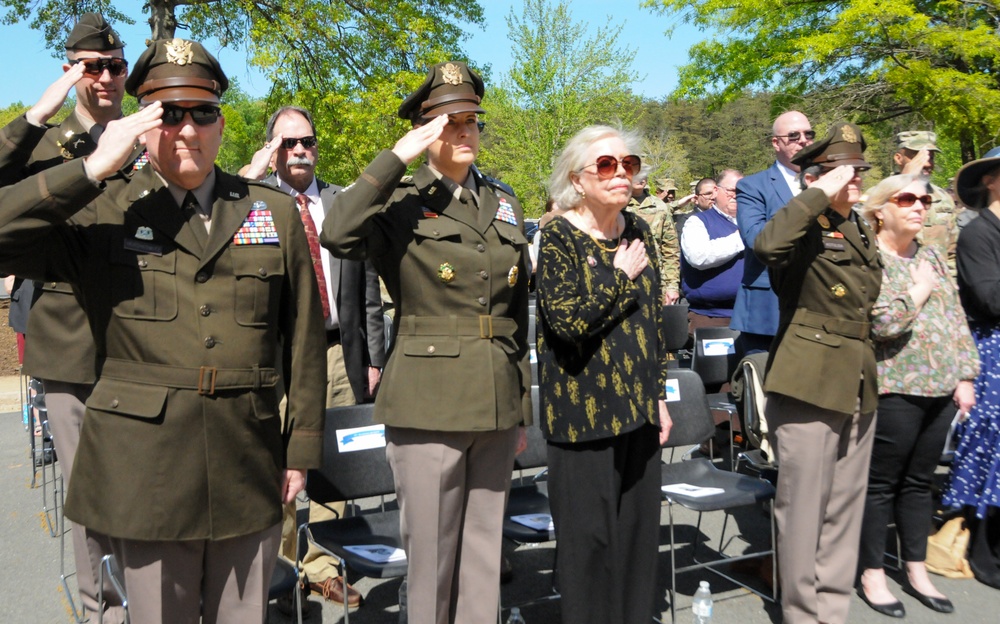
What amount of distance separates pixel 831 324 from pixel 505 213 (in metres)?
1.55

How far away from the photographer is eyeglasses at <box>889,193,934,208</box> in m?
4.13

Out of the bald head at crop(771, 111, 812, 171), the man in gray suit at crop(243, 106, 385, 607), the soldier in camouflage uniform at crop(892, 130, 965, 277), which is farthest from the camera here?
the soldier in camouflage uniform at crop(892, 130, 965, 277)

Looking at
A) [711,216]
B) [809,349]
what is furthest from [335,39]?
[809,349]

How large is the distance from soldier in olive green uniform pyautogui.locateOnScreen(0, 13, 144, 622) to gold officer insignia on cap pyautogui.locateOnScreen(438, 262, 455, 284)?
4.40ft

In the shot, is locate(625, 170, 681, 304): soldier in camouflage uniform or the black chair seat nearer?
the black chair seat

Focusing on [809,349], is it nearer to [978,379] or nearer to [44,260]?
[978,379]

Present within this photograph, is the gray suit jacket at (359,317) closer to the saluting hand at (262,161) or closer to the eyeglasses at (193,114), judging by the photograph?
the saluting hand at (262,161)

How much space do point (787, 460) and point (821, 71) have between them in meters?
14.1

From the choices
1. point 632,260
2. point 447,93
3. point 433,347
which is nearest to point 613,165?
point 632,260

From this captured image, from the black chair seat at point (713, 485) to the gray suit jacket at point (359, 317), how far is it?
4.82ft

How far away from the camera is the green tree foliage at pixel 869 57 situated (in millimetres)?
13320

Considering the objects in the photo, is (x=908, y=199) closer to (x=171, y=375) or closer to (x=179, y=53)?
(x=179, y=53)

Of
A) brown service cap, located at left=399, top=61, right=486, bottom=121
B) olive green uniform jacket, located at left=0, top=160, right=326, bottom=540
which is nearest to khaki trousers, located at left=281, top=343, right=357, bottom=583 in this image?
brown service cap, located at left=399, top=61, right=486, bottom=121

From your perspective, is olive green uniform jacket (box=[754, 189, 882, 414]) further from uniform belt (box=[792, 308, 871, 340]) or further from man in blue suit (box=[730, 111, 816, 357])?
man in blue suit (box=[730, 111, 816, 357])
